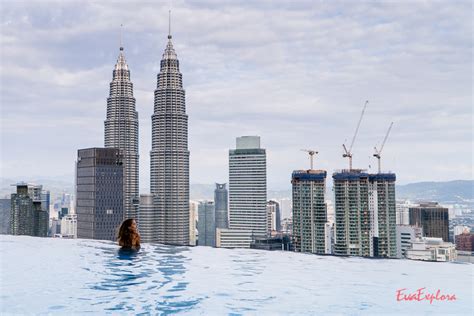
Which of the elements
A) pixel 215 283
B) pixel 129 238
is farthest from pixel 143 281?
pixel 129 238

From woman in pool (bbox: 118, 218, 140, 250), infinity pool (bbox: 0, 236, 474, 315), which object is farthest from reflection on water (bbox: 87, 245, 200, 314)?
woman in pool (bbox: 118, 218, 140, 250)

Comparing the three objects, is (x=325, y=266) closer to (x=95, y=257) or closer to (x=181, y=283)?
(x=181, y=283)

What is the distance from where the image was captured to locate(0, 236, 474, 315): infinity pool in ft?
65.9

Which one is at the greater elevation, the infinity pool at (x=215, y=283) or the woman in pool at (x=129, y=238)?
the woman in pool at (x=129, y=238)

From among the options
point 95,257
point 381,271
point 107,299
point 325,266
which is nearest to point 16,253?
point 95,257

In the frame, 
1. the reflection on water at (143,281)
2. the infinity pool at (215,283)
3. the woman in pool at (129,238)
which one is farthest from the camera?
the woman in pool at (129,238)

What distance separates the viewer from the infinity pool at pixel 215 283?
20.1m

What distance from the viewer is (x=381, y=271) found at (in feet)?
94.9

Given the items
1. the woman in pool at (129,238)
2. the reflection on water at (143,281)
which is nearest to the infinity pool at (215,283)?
the reflection on water at (143,281)

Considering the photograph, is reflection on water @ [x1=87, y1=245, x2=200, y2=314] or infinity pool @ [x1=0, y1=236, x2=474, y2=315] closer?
infinity pool @ [x1=0, y1=236, x2=474, y2=315]

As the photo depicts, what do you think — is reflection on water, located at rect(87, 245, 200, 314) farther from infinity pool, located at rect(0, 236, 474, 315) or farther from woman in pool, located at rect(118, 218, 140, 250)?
woman in pool, located at rect(118, 218, 140, 250)

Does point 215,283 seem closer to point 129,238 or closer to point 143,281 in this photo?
point 143,281

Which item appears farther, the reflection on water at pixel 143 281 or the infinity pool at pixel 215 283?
the reflection on water at pixel 143 281

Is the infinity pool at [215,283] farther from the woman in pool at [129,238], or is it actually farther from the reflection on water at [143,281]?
the woman in pool at [129,238]
